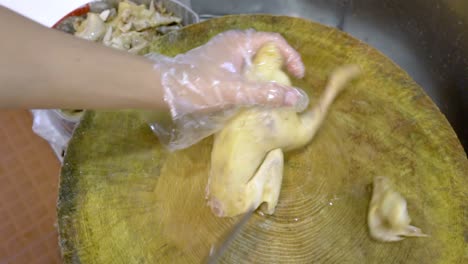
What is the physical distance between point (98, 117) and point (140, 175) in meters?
0.15

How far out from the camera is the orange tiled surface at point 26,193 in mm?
1046

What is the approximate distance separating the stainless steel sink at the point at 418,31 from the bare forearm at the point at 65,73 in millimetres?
654

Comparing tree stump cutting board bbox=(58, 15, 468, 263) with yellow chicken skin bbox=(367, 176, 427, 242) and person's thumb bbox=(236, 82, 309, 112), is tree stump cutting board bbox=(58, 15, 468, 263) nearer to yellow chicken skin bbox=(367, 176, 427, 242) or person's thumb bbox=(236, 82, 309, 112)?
yellow chicken skin bbox=(367, 176, 427, 242)

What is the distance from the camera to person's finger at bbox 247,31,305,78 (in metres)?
0.80

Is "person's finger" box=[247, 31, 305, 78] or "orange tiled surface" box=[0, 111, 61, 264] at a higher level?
"person's finger" box=[247, 31, 305, 78]

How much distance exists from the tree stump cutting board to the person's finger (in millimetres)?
92

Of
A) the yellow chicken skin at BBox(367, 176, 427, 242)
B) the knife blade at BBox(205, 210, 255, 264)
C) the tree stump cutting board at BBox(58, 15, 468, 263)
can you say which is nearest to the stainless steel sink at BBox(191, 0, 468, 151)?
the tree stump cutting board at BBox(58, 15, 468, 263)

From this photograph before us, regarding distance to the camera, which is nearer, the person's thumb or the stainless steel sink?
the person's thumb

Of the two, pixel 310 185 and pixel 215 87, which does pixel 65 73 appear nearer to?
pixel 215 87

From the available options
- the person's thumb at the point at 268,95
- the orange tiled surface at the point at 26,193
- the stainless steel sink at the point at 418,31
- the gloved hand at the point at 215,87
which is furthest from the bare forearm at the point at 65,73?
the stainless steel sink at the point at 418,31

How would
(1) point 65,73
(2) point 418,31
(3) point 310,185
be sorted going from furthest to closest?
(2) point 418,31 → (3) point 310,185 → (1) point 65,73

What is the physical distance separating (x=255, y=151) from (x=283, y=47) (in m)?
0.21

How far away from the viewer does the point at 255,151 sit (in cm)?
77

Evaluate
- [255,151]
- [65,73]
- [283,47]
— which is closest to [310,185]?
[255,151]
